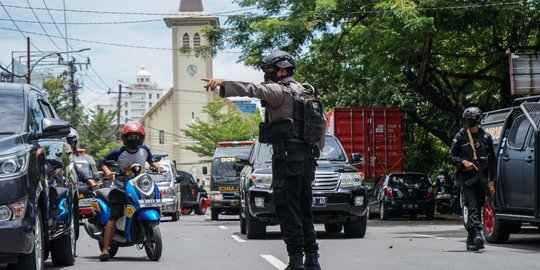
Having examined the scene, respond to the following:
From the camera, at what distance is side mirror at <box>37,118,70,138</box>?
376 inches

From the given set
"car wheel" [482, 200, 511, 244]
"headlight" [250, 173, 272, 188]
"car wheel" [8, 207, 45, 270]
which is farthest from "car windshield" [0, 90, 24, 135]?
"car wheel" [482, 200, 511, 244]

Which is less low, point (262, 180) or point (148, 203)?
point (262, 180)

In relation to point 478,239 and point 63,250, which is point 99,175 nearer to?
point 63,250

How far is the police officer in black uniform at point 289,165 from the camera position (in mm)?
8531

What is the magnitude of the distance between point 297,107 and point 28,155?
2433 millimetres

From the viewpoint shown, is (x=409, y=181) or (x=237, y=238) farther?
(x=409, y=181)

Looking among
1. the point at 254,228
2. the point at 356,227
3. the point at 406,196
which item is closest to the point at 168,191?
the point at 406,196

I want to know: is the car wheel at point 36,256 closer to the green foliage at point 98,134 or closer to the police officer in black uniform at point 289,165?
the police officer in black uniform at point 289,165

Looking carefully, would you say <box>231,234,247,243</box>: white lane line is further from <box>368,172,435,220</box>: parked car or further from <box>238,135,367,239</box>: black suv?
<box>368,172,435,220</box>: parked car

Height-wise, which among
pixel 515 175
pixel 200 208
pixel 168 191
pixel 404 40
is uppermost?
pixel 404 40

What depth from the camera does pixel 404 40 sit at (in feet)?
77.4

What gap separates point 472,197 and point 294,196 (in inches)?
214

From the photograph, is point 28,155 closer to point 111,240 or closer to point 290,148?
point 290,148

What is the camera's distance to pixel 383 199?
96.4ft
